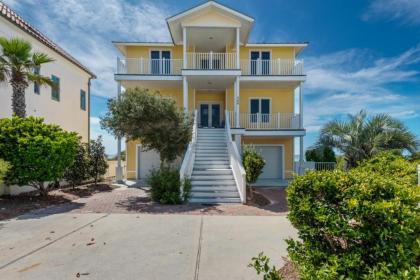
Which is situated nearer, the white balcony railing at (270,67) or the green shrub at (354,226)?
the green shrub at (354,226)

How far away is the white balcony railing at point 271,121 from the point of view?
56.8 ft

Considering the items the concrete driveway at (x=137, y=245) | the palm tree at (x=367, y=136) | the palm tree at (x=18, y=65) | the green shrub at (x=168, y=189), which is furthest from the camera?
the palm tree at (x=367, y=136)

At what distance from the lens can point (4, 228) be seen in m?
6.45

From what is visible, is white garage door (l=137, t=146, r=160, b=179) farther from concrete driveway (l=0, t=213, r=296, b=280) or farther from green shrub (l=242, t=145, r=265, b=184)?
concrete driveway (l=0, t=213, r=296, b=280)

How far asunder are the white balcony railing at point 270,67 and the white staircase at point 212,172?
4.71 metres

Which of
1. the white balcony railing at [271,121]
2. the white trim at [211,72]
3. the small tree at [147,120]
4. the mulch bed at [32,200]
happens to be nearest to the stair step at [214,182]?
the small tree at [147,120]

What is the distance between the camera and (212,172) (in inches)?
477

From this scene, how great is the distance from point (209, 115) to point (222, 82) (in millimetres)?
2847

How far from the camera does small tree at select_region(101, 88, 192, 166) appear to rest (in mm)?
11047

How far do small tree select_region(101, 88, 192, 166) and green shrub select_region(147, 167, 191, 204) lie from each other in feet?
6.61

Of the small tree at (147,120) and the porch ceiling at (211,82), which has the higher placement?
the porch ceiling at (211,82)

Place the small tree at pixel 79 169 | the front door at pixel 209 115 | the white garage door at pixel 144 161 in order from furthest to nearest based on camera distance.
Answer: the front door at pixel 209 115, the white garage door at pixel 144 161, the small tree at pixel 79 169

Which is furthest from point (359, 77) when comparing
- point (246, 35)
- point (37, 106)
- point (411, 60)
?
point (37, 106)

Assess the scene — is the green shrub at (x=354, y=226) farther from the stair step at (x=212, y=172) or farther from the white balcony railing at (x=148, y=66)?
the white balcony railing at (x=148, y=66)
